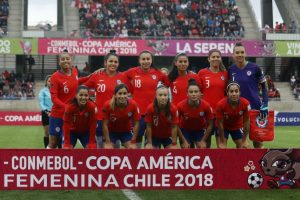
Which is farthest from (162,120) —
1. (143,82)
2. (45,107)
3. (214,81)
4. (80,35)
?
(80,35)

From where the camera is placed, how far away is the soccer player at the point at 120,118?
8875mm

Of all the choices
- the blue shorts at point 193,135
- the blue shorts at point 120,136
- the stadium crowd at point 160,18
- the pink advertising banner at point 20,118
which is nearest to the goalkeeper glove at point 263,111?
the blue shorts at point 193,135

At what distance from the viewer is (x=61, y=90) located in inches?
383

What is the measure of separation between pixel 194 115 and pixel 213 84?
63 cm

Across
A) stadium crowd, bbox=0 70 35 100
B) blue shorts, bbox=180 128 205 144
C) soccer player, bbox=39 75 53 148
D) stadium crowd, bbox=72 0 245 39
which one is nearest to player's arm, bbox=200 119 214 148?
blue shorts, bbox=180 128 205 144

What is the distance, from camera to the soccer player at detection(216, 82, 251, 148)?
29.1 feet

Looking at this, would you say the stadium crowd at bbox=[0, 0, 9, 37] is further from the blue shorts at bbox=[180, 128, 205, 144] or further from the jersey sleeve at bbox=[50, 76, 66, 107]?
the blue shorts at bbox=[180, 128, 205, 144]

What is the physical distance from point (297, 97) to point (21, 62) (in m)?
16.3

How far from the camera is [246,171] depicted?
317 inches

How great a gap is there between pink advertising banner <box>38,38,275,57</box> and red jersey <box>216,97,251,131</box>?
24172 mm

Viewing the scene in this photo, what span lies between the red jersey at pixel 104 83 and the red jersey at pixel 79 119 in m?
0.58

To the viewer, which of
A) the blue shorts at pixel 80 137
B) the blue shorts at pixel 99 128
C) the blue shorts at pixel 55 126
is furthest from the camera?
the blue shorts at pixel 55 126

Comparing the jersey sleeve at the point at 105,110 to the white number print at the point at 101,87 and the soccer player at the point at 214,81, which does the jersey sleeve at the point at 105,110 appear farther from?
the soccer player at the point at 214,81

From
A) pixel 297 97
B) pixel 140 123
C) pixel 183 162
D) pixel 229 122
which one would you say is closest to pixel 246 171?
pixel 183 162
